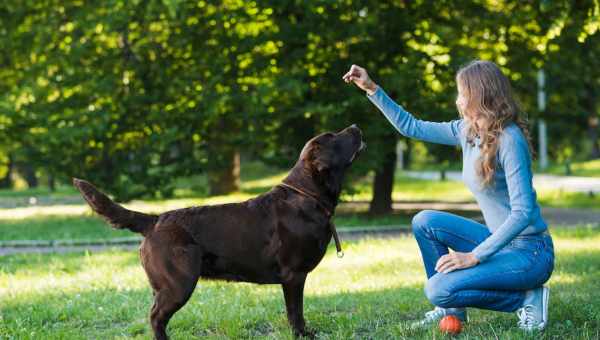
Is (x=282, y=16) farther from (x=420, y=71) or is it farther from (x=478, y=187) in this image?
(x=478, y=187)

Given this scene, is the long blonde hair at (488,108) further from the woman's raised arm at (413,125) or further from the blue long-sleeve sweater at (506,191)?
the woman's raised arm at (413,125)

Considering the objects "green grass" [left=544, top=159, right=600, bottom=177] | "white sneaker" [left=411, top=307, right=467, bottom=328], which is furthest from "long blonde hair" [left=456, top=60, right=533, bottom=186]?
"green grass" [left=544, top=159, right=600, bottom=177]

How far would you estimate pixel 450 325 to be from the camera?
15.7 ft

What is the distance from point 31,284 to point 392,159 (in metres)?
9.61

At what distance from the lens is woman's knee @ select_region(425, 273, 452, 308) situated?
4.57 m

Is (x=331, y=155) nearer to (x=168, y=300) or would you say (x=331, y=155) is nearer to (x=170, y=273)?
(x=170, y=273)

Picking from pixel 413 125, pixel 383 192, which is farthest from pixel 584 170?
pixel 413 125

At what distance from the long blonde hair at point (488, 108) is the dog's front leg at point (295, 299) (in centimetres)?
135

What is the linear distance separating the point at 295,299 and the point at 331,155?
99cm

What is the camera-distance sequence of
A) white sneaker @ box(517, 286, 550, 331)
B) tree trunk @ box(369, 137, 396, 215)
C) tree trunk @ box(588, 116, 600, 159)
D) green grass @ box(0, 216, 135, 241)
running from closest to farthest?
A: 1. white sneaker @ box(517, 286, 550, 331)
2. green grass @ box(0, 216, 135, 241)
3. tree trunk @ box(369, 137, 396, 215)
4. tree trunk @ box(588, 116, 600, 159)

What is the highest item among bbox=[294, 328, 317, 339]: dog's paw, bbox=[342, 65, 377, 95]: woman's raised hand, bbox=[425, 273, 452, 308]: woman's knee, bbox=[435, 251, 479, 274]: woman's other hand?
bbox=[342, 65, 377, 95]: woman's raised hand

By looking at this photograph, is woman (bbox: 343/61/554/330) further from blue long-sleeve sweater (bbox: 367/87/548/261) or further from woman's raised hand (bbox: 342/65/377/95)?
woman's raised hand (bbox: 342/65/377/95)

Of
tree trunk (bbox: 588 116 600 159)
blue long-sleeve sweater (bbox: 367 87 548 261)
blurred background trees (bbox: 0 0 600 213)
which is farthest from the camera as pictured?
tree trunk (bbox: 588 116 600 159)

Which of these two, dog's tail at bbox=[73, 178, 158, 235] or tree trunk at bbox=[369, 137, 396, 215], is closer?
dog's tail at bbox=[73, 178, 158, 235]
